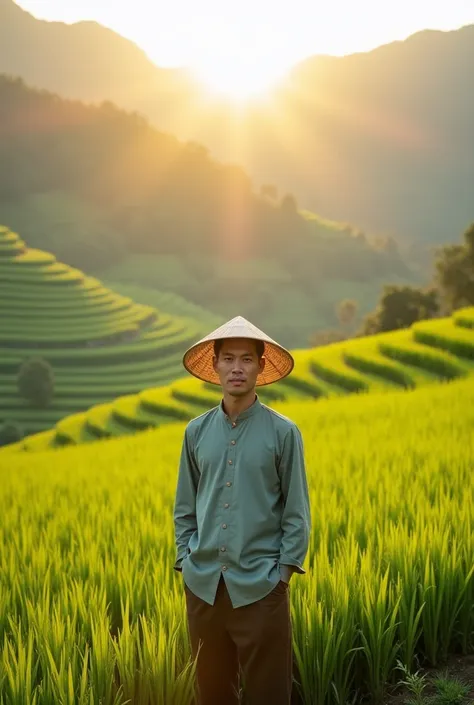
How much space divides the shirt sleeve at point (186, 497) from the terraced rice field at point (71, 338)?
171ft

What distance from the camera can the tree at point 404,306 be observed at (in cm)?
3209

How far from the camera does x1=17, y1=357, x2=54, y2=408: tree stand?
174 ft

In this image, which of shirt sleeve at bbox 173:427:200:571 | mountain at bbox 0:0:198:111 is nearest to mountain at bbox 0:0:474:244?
mountain at bbox 0:0:198:111

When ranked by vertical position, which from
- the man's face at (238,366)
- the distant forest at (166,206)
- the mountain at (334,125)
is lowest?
the man's face at (238,366)

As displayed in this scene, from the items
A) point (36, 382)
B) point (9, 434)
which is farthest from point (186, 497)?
point (36, 382)

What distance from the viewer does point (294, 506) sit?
2.14 metres

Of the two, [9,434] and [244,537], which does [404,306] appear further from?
[244,537]

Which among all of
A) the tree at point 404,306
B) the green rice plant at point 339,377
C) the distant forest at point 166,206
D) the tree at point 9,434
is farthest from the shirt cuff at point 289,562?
the distant forest at point 166,206

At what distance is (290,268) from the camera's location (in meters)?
108

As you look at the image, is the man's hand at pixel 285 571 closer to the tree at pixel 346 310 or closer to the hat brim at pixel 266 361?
the hat brim at pixel 266 361

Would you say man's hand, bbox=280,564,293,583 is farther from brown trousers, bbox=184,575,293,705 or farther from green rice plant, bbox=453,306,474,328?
green rice plant, bbox=453,306,474,328

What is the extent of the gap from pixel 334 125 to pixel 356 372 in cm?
16236

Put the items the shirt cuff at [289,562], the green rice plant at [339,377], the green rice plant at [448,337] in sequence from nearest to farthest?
the shirt cuff at [289,562] < the green rice plant at [448,337] < the green rice plant at [339,377]

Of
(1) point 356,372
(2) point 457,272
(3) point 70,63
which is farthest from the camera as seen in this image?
(3) point 70,63
